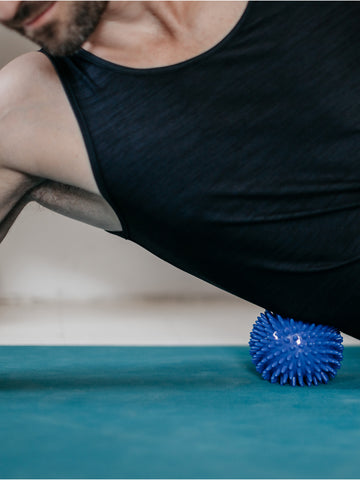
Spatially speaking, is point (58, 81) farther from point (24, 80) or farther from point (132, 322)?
point (132, 322)

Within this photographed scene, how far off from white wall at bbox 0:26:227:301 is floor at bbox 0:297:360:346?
9 cm

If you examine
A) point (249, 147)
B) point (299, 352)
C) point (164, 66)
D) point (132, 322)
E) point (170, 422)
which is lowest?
point (170, 422)

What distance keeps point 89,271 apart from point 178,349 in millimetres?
1837

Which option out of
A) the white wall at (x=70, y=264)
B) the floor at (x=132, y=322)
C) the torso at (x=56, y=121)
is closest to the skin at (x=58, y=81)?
the torso at (x=56, y=121)

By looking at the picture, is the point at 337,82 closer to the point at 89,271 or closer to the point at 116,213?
the point at 116,213

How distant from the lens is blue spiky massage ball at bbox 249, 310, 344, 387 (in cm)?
115

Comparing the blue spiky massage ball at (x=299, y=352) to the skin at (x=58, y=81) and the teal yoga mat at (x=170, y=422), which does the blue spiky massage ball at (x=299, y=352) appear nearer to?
the teal yoga mat at (x=170, y=422)

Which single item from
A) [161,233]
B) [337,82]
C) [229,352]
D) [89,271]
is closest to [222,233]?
[161,233]

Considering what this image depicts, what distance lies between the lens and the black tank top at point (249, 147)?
1.01 metres

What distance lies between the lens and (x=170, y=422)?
0.91 meters

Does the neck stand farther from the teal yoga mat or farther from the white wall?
the white wall

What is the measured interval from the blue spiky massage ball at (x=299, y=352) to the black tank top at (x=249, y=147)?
0.25 ft

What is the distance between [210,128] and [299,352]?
429 mm

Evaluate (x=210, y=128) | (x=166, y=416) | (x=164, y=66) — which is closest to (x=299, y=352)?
(x=166, y=416)
